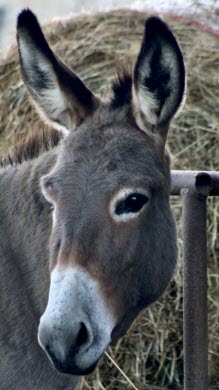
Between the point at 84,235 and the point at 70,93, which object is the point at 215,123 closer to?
the point at 70,93

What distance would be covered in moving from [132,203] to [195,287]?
733mm

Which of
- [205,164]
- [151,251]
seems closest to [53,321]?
[151,251]

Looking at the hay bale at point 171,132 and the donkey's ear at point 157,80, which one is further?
the hay bale at point 171,132

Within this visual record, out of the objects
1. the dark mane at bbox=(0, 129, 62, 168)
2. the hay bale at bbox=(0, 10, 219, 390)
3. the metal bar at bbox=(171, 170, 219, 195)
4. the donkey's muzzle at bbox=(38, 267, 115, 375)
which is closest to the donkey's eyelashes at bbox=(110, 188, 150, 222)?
the donkey's muzzle at bbox=(38, 267, 115, 375)

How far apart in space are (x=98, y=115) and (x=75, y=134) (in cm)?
15

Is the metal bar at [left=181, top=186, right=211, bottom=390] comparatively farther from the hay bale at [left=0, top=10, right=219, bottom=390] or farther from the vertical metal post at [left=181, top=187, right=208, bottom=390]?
the hay bale at [left=0, top=10, right=219, bottom=390]

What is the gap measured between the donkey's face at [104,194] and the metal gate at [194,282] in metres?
0.23

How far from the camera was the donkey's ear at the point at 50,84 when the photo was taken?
3897mm

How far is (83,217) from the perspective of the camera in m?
3.50

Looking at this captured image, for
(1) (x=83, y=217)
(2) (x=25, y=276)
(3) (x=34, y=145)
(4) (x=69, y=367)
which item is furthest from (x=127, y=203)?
(3) (x=34, y=145)

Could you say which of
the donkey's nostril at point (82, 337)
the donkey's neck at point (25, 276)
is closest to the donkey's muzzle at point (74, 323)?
the donkey's nostril at point (82, 337)

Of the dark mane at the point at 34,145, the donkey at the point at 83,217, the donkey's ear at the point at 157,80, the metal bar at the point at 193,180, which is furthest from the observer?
the dark mane at the point at 34,145

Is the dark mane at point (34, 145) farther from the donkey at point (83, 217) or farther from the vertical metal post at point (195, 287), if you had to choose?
the vertical metal post at point (195, 287)

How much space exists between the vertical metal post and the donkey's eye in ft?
1.69
